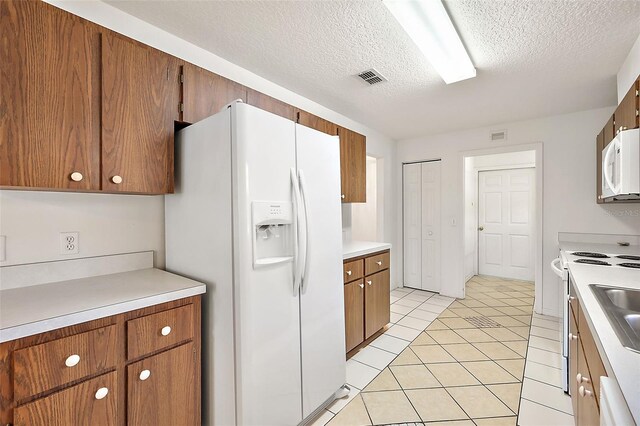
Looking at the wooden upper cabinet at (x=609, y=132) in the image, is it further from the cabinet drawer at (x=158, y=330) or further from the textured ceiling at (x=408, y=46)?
the cabinet drawer at (x=158, y=330)

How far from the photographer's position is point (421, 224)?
4.52 metres

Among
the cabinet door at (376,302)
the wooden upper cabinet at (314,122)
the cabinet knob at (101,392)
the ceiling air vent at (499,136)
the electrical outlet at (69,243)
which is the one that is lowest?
the cabinet door at (376,302)

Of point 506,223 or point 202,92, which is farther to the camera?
point 506,223

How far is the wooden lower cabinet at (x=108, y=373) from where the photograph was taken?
0.98 m

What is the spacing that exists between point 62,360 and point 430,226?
4.29m

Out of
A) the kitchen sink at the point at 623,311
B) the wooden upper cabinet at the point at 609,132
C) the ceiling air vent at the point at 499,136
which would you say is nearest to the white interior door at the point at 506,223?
the ceiling air vent at the point at 499,136

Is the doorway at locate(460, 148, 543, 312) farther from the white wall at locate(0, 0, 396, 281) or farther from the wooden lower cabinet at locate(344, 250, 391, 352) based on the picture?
the white wall at locate(0, 0, 396, 281)

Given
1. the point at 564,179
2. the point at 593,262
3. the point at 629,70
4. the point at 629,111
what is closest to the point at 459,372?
the point at 593,262

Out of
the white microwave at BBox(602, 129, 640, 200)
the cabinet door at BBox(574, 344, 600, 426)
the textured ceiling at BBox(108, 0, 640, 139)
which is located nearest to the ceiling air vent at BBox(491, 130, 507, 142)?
the textured ceiling at BBox(108, 0, 640, 139)

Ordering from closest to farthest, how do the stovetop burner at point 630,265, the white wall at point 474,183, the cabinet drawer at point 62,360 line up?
the cabinet drawer at point 62,360
the stovetop burner at point 630,265
the white wall at point 474,183

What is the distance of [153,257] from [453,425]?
2094 mm

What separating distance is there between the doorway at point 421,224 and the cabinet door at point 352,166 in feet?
5.59

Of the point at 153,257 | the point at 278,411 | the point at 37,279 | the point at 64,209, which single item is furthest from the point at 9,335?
the point at 278,411

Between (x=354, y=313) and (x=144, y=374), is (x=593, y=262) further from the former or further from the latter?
(x=144, y=374)
